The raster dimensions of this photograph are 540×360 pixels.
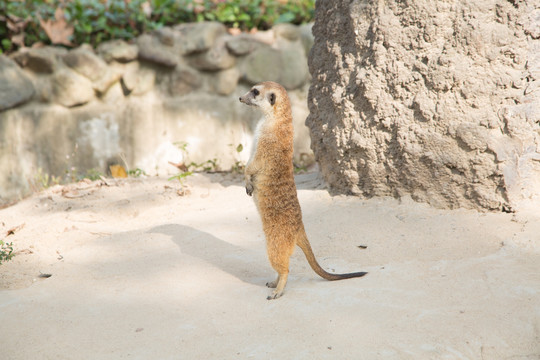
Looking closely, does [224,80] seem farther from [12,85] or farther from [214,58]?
[12,85]

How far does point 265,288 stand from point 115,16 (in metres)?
4.96

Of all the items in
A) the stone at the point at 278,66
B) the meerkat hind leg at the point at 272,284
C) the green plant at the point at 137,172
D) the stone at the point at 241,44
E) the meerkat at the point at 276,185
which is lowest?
the green plant at the point at 137,172

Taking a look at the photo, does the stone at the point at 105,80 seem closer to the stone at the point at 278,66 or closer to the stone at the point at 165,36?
the stone at the point at 165,36

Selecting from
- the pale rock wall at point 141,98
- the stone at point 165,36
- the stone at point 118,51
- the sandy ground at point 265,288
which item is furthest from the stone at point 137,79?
the sandy ground at point 265,288

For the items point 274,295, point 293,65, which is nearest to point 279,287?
point 274,295

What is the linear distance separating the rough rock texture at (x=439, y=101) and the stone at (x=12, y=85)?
3818 millimetres

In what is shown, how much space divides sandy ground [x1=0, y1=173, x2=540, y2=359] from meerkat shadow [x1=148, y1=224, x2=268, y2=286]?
0.04 ft

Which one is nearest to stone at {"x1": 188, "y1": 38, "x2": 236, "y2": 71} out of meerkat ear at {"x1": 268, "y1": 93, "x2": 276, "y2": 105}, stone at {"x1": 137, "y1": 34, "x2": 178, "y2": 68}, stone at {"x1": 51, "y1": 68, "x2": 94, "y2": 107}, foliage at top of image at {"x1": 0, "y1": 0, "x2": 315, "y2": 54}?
stone at {"x1": 137, "y1": 34, "x2": 178, "y2": 68}

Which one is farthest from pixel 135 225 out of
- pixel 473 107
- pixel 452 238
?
pixel 473 107

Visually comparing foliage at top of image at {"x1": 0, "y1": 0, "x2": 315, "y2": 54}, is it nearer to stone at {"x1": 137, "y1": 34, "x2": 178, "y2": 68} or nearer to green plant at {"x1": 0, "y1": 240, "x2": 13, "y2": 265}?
stone at {"x1": 137, "y1": 34, "x2": 178, "y2": 68}

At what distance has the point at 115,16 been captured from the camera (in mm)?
6707

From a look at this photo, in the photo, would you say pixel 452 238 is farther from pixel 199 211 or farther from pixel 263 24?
pixel 263 24

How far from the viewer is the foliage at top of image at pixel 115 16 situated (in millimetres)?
6383

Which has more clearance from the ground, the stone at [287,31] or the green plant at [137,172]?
the stone at [287,31]
